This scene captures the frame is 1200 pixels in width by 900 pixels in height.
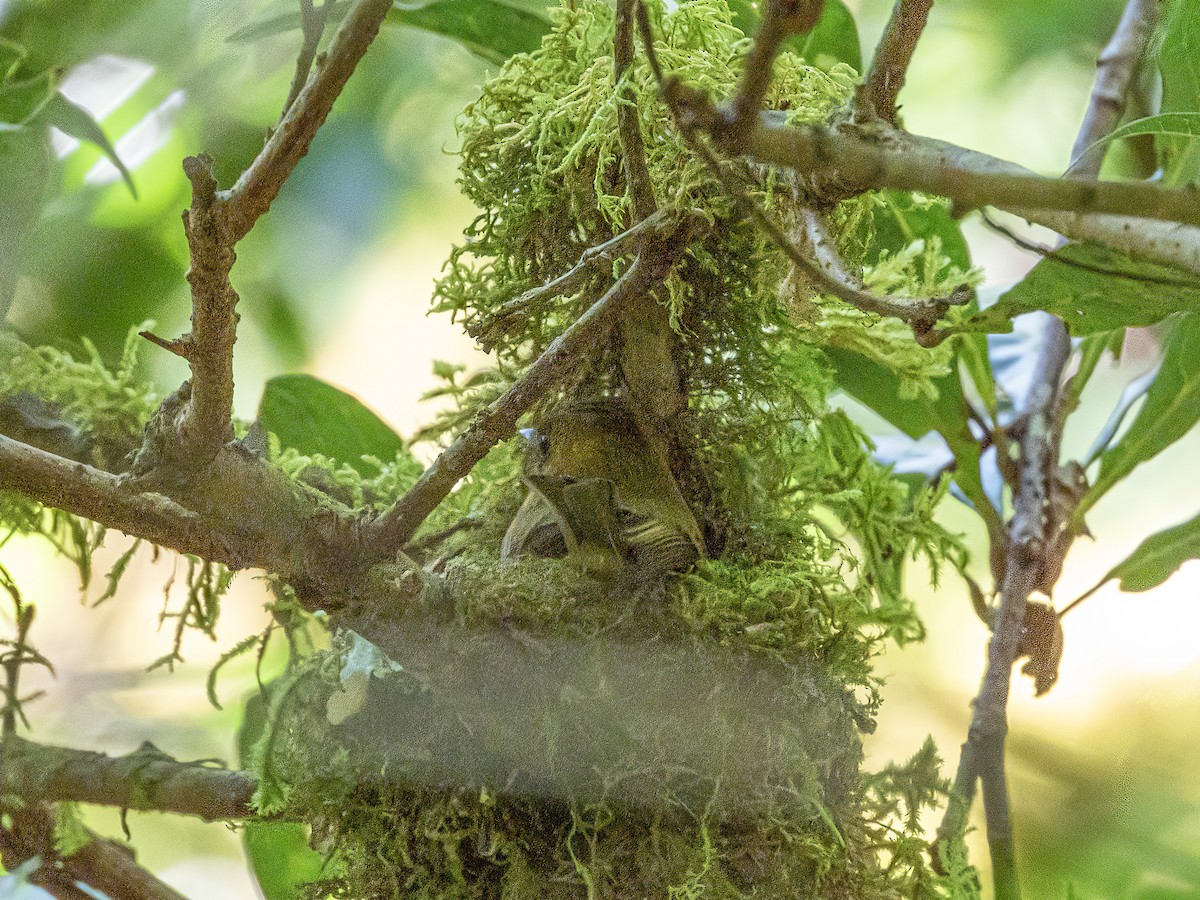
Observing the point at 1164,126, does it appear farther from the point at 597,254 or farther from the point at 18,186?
the point at 18,186

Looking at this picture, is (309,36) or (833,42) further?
(833,42)

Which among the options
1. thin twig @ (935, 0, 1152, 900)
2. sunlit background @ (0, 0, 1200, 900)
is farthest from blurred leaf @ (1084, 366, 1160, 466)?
sunlit background @ (0, 0, 1200, 900)

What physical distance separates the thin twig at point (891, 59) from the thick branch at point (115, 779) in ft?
1.63

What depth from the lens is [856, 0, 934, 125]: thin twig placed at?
0.32 m

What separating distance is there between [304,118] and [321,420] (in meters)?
0.45

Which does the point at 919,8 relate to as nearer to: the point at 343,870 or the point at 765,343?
the point at 765,343

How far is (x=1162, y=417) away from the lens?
28.5 inches

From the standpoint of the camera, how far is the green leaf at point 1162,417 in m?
0.71

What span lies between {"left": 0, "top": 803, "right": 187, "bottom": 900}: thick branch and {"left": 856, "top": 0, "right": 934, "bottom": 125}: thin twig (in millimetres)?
640

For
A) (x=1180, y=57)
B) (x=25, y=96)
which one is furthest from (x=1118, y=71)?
(x=25, y=96)

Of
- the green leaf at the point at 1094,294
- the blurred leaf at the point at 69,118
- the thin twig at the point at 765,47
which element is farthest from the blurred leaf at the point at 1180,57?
the blurred leaf at the point at 69,118

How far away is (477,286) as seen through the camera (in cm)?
50

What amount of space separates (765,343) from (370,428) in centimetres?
33

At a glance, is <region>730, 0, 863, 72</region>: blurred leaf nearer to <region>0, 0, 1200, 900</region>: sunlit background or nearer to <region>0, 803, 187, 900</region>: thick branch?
<region>0, 0, 1200, 900</region>: sunlit background
